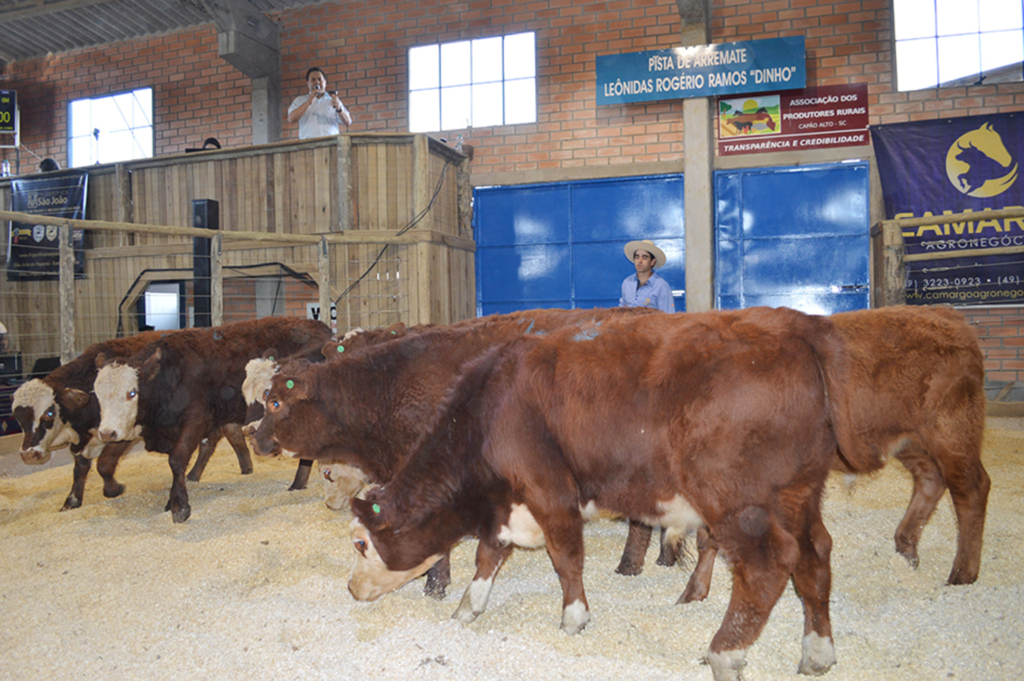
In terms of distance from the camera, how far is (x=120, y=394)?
4.55m

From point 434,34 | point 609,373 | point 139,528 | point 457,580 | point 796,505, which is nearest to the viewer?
point 796,505

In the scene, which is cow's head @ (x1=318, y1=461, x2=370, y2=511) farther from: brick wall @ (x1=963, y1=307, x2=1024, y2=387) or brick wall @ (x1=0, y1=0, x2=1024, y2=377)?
brick wall @ (x1=963, y1=307, x2=1024, y2=387)

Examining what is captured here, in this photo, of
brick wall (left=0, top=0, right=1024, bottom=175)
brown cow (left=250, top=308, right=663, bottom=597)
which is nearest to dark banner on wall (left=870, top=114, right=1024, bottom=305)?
brick wall (left=0, top=0, right=1024, bottom=175)

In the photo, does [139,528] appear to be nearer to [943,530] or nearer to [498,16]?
[943,530]

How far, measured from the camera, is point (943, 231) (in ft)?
26.7

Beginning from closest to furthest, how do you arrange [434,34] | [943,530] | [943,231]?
[943,530], [943,231], [434,34]

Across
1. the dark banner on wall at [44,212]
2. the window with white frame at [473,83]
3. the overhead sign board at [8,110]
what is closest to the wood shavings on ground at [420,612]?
the dark banner on wall at [44,212]

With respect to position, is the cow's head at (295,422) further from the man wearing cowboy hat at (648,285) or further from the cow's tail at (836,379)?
the man wearing cowboy hat at (648,285)

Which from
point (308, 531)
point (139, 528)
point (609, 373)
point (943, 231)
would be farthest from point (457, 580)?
point (943, 231)

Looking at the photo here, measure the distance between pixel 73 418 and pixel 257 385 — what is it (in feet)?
5.14

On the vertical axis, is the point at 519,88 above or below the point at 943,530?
above

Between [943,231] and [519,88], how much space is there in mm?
5539

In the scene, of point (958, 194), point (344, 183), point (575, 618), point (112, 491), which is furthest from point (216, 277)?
point (958, 194)

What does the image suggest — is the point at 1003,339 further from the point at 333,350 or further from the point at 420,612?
the point at 420,612
